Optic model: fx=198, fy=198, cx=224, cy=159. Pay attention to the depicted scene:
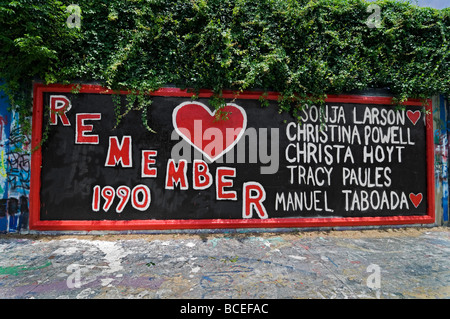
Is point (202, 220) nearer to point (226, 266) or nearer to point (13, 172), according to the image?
point (226, 266)

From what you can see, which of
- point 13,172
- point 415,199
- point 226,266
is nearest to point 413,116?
point 415,199

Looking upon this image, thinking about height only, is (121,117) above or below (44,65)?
below

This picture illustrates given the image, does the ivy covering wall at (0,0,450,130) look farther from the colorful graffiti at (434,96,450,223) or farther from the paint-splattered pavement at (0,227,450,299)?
the paint-splattered pavement at (0,227,450,299)

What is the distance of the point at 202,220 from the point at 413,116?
6022 millimetres

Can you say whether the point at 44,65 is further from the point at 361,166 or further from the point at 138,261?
the point at 361,166

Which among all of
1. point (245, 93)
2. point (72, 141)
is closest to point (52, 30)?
point (72, 141)

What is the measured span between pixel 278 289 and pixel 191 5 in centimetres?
568

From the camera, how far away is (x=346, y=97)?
4.93 m

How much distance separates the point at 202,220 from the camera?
15.1 feet

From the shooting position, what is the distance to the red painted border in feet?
14.1

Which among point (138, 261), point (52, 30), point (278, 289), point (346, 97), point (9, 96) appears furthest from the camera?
point (346, 97)

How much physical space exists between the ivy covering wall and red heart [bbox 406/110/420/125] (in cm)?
45

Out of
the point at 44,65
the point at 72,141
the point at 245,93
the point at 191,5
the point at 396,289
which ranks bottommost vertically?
the point at 396,289

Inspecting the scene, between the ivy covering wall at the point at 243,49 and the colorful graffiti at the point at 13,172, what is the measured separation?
54 cm
